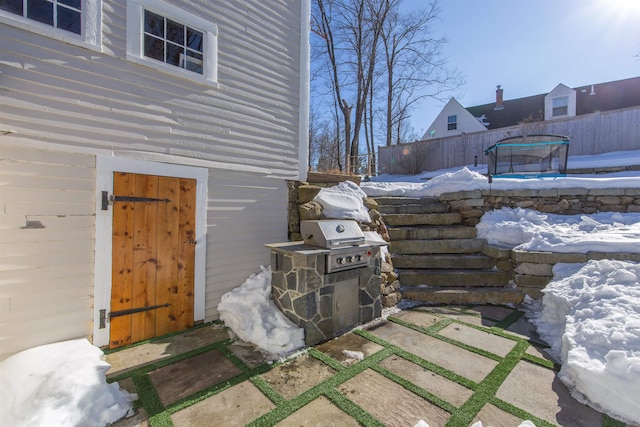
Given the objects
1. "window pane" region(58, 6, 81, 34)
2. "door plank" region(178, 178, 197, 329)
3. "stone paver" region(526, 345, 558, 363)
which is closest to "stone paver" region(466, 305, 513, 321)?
"stone paver" region(526, 345, 558, 363)

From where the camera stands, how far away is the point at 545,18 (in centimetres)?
554

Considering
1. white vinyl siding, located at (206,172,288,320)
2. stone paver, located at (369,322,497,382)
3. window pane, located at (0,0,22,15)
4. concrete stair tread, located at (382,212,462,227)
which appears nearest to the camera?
window pane, located at (0,0,22,15)

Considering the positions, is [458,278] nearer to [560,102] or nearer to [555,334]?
[555,334]

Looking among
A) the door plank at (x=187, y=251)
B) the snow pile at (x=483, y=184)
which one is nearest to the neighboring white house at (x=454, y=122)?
the snow pile at (x=483, y=184)

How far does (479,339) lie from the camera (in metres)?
3.04

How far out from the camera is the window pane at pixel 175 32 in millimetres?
3227

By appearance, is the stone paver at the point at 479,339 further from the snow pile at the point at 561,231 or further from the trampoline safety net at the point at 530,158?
the trampoline safety net at the point at 530,158

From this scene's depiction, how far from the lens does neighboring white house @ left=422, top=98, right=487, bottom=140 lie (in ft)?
49.2

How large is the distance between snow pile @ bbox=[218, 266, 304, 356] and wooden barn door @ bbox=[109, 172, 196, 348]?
537mm

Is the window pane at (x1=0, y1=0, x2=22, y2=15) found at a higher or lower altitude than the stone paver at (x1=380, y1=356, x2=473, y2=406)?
higher

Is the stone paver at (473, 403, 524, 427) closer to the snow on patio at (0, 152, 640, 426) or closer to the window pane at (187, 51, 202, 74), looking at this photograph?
the snow on patio at (0, 152, 640, 426)

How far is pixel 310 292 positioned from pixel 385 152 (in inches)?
434

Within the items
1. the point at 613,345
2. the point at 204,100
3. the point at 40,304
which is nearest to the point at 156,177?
the point at 204,100

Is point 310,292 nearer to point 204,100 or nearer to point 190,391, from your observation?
point 190,391
